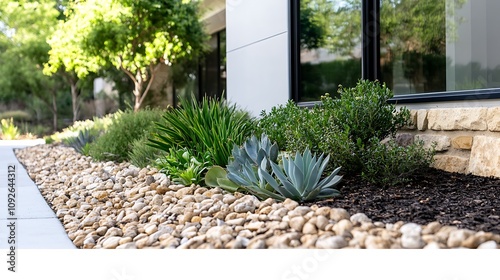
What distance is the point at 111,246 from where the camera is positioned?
3.37 metres

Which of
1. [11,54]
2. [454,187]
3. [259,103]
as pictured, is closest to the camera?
[454,187]

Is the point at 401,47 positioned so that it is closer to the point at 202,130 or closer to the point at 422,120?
the point at 422,120

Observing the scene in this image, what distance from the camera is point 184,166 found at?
5.28m

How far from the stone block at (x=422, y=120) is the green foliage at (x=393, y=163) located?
18.7 inches

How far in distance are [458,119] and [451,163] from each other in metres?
0.40

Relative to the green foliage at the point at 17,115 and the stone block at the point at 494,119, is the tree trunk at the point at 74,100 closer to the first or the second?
the green foliage at the point at 17,115

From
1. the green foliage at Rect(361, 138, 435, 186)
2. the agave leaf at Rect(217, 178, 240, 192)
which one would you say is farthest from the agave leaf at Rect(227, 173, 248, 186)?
the green foliage at Rect(361, 138, 435, 186)

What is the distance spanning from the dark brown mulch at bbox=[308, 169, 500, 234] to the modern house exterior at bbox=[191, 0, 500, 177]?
0.31 m

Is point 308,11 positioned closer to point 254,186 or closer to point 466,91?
point 466,91

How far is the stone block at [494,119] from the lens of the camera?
4154mm

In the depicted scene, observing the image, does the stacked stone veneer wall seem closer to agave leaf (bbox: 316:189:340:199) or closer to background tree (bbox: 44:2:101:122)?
agave leaf (bbox: 316:189:340:199)

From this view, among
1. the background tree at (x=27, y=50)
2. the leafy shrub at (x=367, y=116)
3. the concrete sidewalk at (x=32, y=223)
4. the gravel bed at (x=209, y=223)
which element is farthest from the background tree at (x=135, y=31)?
the leafy shrub at (x=367, y=116)

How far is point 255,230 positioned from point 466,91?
231cm
